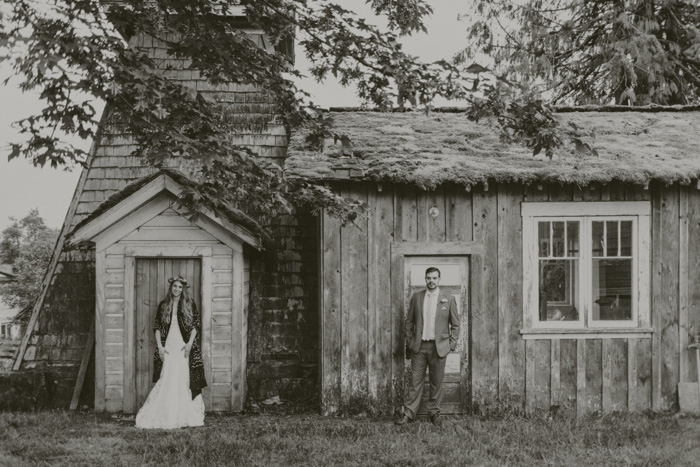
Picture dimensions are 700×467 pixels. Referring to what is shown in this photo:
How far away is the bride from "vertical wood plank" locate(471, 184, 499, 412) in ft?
12.4

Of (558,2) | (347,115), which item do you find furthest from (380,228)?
(558,2)

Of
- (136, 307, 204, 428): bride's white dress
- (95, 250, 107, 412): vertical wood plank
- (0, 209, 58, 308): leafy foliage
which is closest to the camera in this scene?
(136, 307, 204, 428): bride's white dress

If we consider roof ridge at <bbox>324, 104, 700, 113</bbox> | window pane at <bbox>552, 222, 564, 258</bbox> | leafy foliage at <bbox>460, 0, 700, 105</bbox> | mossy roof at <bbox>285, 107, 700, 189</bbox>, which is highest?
leafy foliage at <bbox>460, 0, 700, 105</bbox>

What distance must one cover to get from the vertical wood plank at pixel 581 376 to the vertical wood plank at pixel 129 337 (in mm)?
6160

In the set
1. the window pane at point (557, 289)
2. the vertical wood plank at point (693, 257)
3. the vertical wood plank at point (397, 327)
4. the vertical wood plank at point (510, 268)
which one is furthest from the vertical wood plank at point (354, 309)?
the vertical wood plank at point (693, 257)

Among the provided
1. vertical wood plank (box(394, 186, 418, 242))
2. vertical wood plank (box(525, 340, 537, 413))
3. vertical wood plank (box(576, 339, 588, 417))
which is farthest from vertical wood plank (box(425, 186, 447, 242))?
vertical wood plank (box(576, 339, 588, 417))

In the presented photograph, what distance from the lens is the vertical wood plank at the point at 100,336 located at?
1005 cm

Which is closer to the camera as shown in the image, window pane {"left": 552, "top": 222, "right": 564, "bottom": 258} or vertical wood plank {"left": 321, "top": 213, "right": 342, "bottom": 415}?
vertical wood plank {"left": 321, "top": 213, "right": 342, "bottom": 415}

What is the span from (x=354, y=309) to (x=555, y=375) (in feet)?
9.50

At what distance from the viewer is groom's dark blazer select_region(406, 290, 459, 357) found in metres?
9.22

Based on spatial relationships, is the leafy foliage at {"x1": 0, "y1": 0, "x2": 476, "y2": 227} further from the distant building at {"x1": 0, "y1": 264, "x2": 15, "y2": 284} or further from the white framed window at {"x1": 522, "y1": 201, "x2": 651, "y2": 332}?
the distant building at {"x1": 0, "y1": 264, "x2": 15, "y2": 284}

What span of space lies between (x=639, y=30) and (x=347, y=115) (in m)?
7.69

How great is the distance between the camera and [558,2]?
1831cm

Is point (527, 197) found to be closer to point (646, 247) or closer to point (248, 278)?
point (646, 247)
